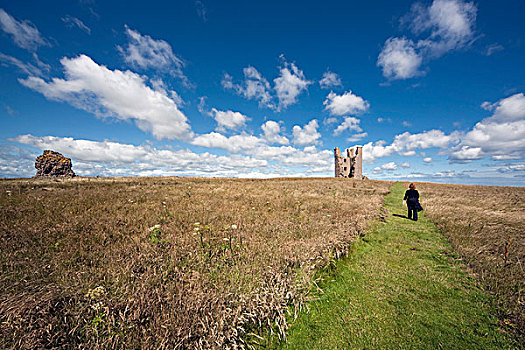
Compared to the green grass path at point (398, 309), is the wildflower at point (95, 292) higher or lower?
higher

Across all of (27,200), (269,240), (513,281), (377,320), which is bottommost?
(377,320)

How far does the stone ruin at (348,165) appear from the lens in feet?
165

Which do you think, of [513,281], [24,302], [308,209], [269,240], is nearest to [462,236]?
[513,281]

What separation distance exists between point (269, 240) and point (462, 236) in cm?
790

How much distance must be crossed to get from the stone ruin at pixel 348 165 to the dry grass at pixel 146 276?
47.0m

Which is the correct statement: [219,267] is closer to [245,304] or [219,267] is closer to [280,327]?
[245,304]

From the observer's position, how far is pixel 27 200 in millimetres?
8531

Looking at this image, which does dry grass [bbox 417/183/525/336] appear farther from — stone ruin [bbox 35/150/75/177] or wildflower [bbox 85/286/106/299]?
stone ruin [bbox 35/150/75/177]

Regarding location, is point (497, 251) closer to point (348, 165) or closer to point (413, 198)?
point (413, 198)

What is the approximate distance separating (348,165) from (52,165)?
181ft

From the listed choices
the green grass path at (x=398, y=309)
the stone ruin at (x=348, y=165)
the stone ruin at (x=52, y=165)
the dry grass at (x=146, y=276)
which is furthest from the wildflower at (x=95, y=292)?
the stone ruin at (x=348, y=165)

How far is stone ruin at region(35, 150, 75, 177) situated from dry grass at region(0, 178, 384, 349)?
2044 cm

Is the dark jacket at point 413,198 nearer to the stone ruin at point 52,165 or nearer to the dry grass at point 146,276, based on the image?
the dry grass at point 146,276

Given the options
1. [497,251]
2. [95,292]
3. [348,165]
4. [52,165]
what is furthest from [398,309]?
[348,165]
